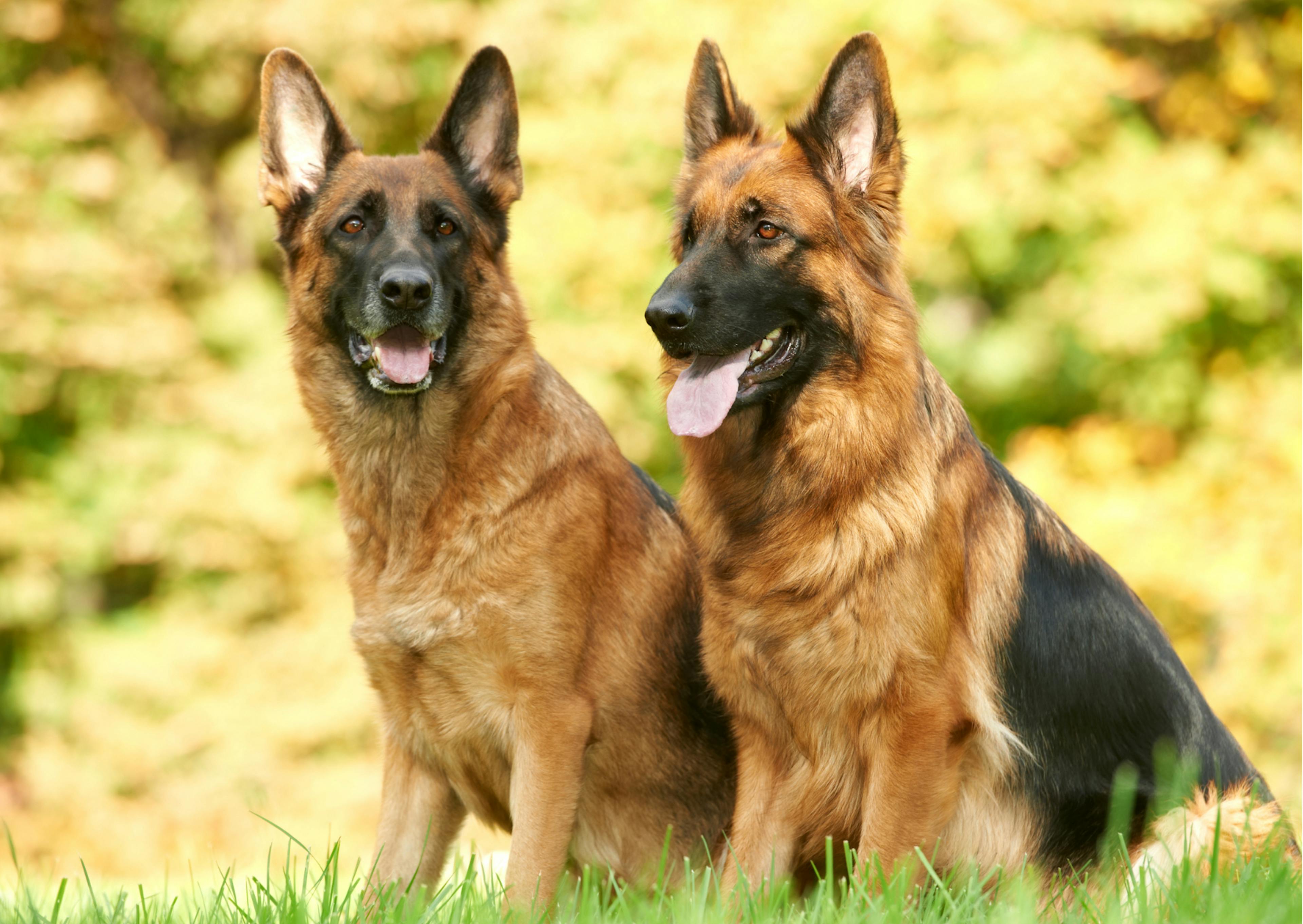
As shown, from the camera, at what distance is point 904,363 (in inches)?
137

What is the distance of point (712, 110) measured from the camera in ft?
12.7

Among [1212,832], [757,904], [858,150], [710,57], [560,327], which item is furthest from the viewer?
[560,327]

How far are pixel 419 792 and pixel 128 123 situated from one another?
1040 centimetres

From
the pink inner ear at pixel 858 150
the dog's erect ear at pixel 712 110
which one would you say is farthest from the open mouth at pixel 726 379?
the dog's erect ear at pixel 712 110

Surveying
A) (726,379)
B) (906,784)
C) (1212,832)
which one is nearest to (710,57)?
(726,379)

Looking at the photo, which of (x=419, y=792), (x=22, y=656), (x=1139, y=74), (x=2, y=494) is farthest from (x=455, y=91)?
(x=22, y=656)

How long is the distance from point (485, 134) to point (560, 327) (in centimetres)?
583

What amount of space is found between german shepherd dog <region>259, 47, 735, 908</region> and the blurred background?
16.8ft

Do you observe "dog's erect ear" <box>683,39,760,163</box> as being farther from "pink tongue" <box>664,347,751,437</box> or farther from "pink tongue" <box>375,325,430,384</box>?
"pink tongue" <box>375,325,430,384</box>

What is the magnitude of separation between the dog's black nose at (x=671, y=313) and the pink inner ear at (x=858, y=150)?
0.59 meters

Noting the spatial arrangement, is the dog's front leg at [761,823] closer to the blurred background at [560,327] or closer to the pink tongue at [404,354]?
the pink tongue at [404,354]

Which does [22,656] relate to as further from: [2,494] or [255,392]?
[255,392]

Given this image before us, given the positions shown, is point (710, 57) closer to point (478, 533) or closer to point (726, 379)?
point (726, 379)

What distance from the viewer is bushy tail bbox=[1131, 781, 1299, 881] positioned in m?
3.22
